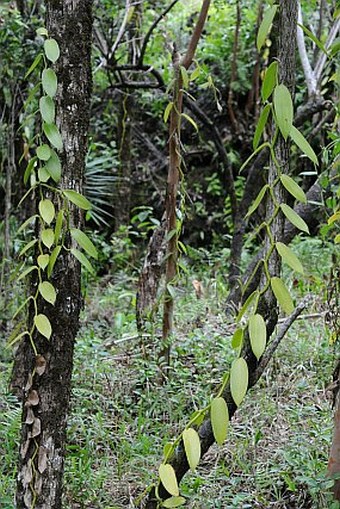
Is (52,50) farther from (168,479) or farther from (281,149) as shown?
(168,479)

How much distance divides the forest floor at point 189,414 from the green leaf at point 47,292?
77 centimetres

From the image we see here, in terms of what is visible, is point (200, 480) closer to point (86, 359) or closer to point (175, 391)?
point (175, 391)

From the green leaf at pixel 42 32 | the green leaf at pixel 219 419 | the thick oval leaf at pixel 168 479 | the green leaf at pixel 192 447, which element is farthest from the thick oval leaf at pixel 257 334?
the green leaf at pixel 42 32

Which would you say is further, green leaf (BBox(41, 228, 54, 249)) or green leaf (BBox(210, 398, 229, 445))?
green leaf (BBox(41, 228, 54, 249))

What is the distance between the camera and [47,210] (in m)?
1.54

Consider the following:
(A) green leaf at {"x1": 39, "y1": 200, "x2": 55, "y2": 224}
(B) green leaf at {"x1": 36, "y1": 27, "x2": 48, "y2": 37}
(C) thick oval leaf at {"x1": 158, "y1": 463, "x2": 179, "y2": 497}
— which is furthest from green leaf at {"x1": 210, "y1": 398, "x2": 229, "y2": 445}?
(B) green leaf at {"x1": 36, "y1": 27, "x2": 48, "y2": 37}

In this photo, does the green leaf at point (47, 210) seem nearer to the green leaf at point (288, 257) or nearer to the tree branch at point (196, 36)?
the green leaf at point (288, 257)

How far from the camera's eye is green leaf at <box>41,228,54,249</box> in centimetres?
153

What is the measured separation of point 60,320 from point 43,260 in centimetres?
15

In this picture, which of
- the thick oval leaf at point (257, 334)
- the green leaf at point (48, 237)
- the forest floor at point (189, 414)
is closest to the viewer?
the thick oval leaf at point (257, 334)

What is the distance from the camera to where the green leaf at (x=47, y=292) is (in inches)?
59.7

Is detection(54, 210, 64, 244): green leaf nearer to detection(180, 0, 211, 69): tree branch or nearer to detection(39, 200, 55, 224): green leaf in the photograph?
detection(39, 200, 55, 224): green leaf

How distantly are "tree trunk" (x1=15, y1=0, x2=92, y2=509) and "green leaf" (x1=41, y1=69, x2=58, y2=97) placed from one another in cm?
5

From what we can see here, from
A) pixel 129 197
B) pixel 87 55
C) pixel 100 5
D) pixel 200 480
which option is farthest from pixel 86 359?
pixel 129 197
